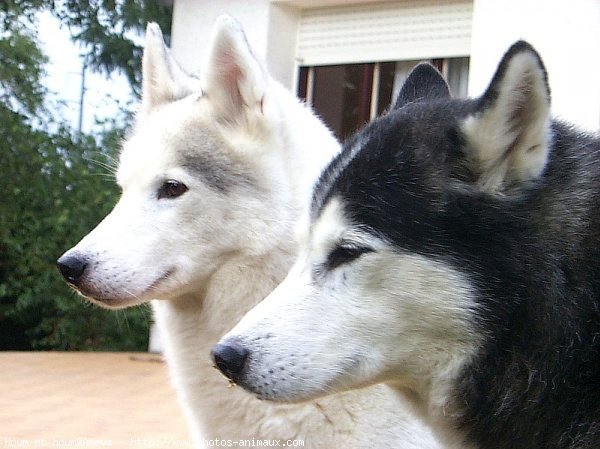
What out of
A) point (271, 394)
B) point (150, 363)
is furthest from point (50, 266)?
point (271, 394)

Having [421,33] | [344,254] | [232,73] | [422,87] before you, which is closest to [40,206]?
[421,33]

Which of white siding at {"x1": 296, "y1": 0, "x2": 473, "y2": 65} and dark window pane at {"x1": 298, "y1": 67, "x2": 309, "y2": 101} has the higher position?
white siding at {"x1": 296, "y1": 0, "x2": 473, "y2": 65}

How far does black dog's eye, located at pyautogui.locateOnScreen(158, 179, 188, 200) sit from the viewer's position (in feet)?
9.70

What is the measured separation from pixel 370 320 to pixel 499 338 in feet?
1.10

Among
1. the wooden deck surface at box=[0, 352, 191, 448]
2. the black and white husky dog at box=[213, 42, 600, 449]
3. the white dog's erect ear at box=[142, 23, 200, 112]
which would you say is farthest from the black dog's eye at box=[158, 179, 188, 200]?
the wooden deck surface at box=[0, 352, 191, 448]

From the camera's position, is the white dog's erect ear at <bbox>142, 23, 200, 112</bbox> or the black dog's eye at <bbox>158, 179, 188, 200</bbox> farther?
the white dog's erect ear at <bbox>142, 23, 200, 112</bbox>

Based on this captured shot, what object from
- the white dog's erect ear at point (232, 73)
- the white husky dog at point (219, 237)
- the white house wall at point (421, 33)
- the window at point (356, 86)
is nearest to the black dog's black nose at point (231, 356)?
the white husky dog at point (219, 237)

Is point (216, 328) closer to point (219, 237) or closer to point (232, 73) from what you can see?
point (219, 237)

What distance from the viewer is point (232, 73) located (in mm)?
3115

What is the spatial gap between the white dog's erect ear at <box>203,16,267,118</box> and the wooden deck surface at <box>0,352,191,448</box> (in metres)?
2.57

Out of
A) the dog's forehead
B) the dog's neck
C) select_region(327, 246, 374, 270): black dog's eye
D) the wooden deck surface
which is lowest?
the wooden deck surface

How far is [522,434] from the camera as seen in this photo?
205 centimetres

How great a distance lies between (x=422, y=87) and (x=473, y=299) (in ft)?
3.14

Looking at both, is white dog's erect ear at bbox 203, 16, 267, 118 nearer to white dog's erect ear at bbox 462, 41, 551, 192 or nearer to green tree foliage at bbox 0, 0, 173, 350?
white dog's erect ear at bbox 462, 41, 551, 192
